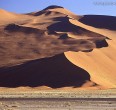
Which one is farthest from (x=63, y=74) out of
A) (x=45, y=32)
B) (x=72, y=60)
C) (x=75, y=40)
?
(x=45, y=32)

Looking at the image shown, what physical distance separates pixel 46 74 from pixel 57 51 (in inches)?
628

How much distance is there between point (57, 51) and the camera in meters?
94.6

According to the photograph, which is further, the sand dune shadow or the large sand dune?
the large sand dune

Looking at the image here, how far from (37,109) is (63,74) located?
155 feet

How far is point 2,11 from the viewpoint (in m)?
144

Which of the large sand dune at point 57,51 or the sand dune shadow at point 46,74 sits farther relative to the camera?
the large sand dune at point 57,51

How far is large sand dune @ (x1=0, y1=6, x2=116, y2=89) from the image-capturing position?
3064 inches

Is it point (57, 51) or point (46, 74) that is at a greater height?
point (46, 74)

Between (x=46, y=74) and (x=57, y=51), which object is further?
(x=57, y=51)

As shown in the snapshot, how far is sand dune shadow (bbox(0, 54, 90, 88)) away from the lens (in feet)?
250

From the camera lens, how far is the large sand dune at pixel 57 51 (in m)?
77.8

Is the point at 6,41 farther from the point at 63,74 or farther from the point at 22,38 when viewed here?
the point at 63,74

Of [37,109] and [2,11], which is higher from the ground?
[37,109]

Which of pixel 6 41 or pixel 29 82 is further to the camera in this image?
pixel 6 41
